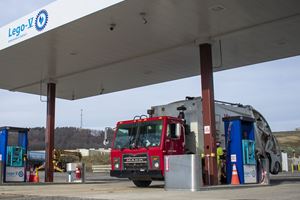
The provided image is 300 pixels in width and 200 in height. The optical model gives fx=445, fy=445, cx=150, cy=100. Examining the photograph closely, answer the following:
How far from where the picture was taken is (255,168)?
51.2 ft

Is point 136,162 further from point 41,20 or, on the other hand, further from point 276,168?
point 276,168

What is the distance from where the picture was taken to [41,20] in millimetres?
15727

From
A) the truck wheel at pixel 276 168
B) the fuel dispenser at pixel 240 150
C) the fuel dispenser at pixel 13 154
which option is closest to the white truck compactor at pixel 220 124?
the truck wheel at pixel 276 168

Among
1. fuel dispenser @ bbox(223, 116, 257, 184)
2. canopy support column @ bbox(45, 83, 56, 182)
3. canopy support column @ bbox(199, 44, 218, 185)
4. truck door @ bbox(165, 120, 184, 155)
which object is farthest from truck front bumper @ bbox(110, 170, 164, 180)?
canopy support column @ bbox(45, 83, 56, 182)

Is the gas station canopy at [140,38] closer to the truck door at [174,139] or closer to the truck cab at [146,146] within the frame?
the truck cab at [146,146]

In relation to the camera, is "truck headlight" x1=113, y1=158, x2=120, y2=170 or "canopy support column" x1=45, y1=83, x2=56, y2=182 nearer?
"truck headlight" x1=113, y1=158, x2=120, y2=170

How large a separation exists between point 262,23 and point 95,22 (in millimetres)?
5649

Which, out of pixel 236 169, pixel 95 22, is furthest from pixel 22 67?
pixel 236 169

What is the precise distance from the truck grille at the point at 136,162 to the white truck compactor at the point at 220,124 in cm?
180

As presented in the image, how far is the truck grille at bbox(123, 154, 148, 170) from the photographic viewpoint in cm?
1444

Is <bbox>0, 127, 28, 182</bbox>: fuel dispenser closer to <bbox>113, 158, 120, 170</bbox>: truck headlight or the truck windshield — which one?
<bbox>113, 158, 120, 170</bbox>: truck headlight

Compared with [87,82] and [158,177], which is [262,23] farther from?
[87,82]

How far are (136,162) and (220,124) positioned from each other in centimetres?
402

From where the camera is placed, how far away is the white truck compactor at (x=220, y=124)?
15766mm
